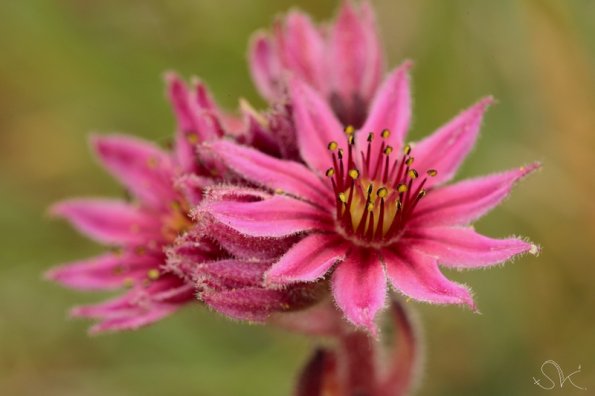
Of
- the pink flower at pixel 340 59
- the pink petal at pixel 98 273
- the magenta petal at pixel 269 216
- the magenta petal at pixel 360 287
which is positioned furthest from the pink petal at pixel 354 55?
the pink petal at pixel 98 273

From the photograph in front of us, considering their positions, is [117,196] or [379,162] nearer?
[379,162]

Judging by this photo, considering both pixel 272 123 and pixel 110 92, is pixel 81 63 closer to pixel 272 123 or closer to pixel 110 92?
pixel 110 92

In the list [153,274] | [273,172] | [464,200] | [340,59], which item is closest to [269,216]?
[273,172]

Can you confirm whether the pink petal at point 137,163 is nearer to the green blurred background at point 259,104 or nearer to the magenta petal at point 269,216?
the green blurred background at point 259,104

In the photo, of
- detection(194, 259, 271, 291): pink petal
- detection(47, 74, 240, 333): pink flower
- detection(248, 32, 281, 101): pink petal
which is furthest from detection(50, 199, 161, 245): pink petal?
detection(194, 259, 271, 291): pink petal

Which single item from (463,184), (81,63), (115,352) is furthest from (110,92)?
(463,184)

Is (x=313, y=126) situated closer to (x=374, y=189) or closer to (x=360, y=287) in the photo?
(x=374, y=189)
